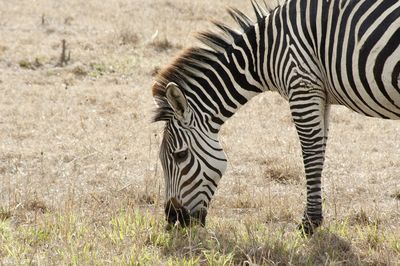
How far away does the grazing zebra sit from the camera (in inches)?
200

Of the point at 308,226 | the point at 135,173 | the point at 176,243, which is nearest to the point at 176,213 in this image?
the point at 176,243

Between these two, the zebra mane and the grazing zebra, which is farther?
the zebra mane

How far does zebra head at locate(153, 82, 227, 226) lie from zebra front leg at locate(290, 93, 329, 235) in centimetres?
71

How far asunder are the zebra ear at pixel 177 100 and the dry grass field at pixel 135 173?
392mm

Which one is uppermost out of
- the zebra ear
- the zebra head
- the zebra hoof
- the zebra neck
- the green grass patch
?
the zebra neck

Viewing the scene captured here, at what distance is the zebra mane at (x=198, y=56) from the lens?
5.77 metres

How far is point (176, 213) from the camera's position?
560 cm

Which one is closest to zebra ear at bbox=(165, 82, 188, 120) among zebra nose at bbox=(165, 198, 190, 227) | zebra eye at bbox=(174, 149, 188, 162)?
zebra eye at bbox=(174, 149, 188, 162)

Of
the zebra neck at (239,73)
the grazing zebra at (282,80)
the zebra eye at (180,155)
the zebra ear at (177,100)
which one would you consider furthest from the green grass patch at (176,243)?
the zebra neck at (239,73)

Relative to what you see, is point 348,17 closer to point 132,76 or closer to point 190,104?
point 190,104

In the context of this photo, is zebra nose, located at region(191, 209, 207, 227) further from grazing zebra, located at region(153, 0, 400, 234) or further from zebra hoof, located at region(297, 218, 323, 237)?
zebra hoof, located at region(297, 218, 323, 237)

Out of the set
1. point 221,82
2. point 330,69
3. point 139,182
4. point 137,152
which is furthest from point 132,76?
point 330,69

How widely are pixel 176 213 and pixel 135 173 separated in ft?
7.54

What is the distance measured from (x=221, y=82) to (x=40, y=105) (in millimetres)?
5199
